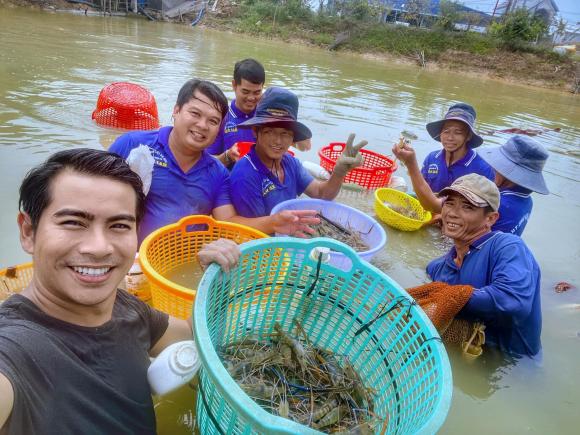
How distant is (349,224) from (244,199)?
102 cm

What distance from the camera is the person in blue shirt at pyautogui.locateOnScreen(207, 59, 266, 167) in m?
4.20

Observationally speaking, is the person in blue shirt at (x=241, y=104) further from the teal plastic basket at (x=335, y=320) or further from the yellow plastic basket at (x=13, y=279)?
the teal plastic basket at (x=335, y=320)

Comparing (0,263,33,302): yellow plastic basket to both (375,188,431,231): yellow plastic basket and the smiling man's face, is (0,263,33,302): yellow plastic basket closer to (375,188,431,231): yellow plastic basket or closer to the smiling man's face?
the smiling man's face

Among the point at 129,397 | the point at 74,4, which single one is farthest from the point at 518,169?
the point at 74,4

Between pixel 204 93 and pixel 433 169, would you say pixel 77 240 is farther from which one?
pixel 433 169

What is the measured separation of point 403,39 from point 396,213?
79.9ft

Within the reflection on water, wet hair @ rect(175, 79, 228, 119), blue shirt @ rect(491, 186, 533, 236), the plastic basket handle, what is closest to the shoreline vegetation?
the reflection on water

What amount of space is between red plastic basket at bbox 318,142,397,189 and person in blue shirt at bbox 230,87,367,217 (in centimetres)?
168

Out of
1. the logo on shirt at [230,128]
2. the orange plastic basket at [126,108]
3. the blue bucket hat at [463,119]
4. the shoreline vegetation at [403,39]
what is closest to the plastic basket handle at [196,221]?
the logo on shirt at [230,128]

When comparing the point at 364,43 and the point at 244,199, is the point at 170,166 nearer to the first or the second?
the point at 244,199

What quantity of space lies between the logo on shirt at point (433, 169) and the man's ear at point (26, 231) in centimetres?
415

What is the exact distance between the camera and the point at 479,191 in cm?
264

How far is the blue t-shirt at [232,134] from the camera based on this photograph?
14.5ft

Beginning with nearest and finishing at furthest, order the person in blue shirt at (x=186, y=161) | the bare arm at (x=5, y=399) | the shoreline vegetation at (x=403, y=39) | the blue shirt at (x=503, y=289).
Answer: the bare arm at (x=5, y=399)
the blue shirt at (x=503, y=289)
the person in blue shirt at (x=186, y=161)
the shoreline vegetation at (x=403, y=39)
